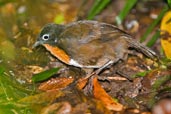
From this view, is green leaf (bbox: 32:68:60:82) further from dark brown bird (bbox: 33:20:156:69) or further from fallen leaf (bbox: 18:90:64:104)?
fallen leaf (bbox: 18:90:64:104)

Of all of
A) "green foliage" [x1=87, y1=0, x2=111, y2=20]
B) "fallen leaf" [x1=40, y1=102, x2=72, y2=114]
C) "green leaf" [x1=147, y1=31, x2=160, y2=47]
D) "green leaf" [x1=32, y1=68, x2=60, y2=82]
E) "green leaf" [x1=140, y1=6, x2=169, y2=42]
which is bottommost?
"fallen leaf" [x1=40, y1=102, x2=72, y2=114]

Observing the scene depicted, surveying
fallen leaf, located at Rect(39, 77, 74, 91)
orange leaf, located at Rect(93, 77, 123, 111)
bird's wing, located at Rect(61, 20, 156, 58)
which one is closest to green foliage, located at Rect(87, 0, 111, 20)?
bird's wing, located at Rect(61, 20, 156, 58)

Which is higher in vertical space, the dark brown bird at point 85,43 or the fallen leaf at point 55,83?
the dark brown bird at point 85,43

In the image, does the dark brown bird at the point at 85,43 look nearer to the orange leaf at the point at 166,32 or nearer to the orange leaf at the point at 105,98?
the orange leaf at the point at 105,98

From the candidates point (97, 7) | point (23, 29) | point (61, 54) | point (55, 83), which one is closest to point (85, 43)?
point (61, 54)

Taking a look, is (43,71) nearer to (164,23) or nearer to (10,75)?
(10,75)

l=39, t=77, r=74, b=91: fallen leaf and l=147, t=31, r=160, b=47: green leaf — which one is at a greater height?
l=147, t=31, r=160, b=47: green leaf

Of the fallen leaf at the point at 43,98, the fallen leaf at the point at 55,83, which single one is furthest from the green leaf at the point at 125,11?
the fallen leaf at the point at 43,98
